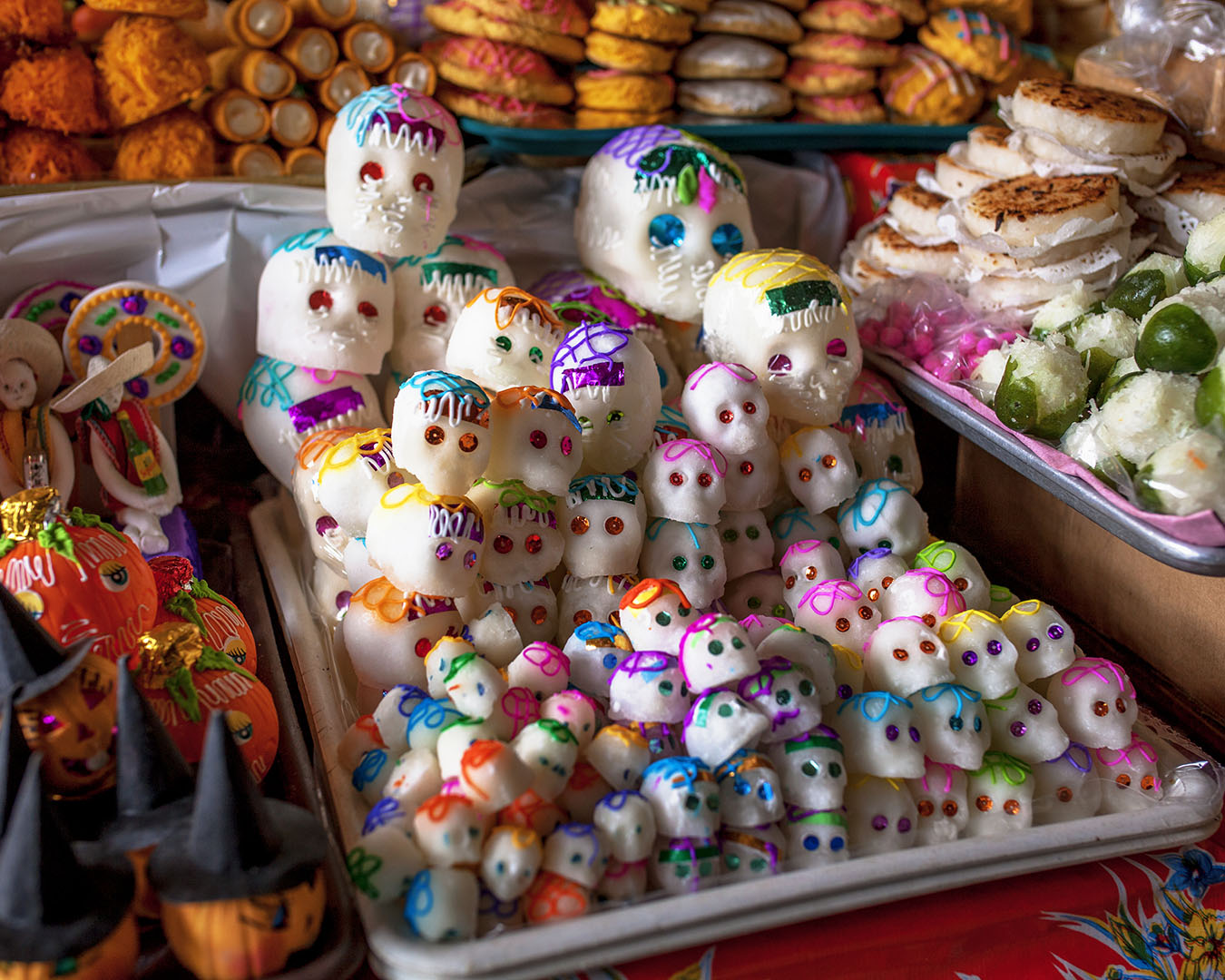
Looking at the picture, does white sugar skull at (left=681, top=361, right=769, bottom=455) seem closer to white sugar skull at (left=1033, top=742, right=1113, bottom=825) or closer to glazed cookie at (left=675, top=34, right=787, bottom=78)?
white sugar skull at (left=1033, top=742, right=1113, bottom=825)

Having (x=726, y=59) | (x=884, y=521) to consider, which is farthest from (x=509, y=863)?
(x=726, y=59)

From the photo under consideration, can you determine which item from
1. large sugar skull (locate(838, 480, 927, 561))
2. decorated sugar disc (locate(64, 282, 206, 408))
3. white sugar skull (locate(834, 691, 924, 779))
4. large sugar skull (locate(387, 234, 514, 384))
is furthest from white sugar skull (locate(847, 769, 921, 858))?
decorated sugar disc (locate(64, 282, 206, 408))

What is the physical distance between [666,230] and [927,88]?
0.93 meters

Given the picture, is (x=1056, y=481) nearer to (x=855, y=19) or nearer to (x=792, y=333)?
(x=792, y=333)

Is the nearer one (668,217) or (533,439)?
(533,439)

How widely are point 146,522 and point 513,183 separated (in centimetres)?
101

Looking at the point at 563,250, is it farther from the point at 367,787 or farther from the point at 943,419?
the point at 367,787

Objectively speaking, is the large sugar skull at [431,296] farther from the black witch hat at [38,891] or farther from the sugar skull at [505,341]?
the black witch hat at [38,891]

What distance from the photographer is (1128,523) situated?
4.13 feet

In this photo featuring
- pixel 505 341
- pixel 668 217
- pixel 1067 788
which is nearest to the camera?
pixel 1067 788

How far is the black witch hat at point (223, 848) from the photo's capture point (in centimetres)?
89

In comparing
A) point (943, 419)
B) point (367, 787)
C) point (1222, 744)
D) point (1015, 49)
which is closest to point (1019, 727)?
point (1222, 744)

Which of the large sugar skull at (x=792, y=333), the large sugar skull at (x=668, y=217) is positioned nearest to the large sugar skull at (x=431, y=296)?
the large sugar skull at (x=668, y=217)

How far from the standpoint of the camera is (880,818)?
3.67 ft
